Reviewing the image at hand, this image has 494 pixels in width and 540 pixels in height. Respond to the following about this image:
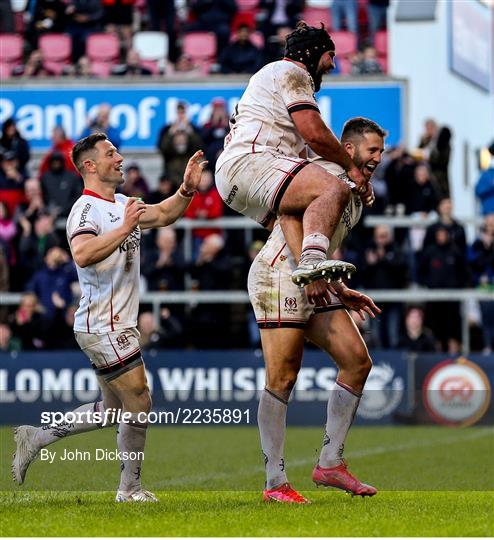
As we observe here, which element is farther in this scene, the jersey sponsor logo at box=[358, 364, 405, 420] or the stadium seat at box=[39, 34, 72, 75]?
the stadium seat at box=[39, 34, 72, 75]

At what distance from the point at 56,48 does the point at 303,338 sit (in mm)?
17892

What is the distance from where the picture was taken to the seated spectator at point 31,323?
18781 millimetres

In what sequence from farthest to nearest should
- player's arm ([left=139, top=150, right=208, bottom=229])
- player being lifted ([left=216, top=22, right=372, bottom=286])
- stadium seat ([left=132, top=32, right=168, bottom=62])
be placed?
stadium seat ([left=132, top=32, right=168, bottom=62]) < player's arm ([left=139, top=150, right=208, bottom=229]) < player being lifted ([left=216, top=22, right=372, bottom=286])

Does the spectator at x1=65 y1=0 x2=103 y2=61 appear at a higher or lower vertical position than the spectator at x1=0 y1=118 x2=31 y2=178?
higher

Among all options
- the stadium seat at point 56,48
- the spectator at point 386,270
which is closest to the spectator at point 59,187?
the spectator at point 386,270

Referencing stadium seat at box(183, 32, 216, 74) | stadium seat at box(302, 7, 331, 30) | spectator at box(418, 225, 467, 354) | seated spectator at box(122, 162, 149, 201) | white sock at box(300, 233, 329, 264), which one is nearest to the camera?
white sock at box(300, 233, 329, 264)

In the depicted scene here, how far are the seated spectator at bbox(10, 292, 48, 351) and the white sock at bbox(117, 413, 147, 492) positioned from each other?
10.5m

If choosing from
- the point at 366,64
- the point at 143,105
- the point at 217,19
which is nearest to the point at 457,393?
the point at 366,64

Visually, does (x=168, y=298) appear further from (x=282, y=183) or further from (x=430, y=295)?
(x=282, y=183)

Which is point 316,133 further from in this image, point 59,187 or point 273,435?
point 59,187

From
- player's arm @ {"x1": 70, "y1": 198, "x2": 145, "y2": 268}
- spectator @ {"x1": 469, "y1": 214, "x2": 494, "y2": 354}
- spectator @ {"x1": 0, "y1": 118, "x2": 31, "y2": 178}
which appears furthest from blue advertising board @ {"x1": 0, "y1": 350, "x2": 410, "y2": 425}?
player's arm @ {"x1": 70, "y1": 198, "x2": 145, "y2": 268}

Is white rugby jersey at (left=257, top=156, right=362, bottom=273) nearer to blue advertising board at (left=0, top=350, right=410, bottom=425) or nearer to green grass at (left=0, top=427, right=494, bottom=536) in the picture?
green grass at (left=0, top=427, right=494, bottom=536)

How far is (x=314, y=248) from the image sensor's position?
785 centimetres

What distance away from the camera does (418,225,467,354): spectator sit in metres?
19.0
